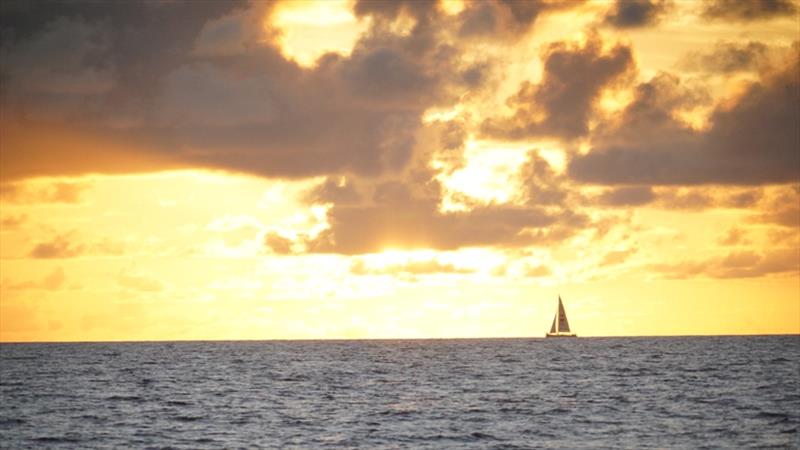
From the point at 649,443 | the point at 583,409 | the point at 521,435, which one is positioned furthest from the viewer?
the point at 583,409

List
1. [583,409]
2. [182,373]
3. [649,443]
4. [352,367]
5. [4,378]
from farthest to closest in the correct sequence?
[352,367]
[182,373]
[4,378]
[583,409]
[649,443]

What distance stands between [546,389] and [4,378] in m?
82.8

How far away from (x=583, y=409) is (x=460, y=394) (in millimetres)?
20316

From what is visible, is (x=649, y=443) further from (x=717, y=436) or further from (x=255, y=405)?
(x=255, y=405)

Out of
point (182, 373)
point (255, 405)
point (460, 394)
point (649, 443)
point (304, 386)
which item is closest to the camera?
point (649, 443)

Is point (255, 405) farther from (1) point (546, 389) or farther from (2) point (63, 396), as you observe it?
(1) point (546, 389)

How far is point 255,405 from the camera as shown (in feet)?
330

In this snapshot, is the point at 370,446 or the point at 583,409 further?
the point at 583,409

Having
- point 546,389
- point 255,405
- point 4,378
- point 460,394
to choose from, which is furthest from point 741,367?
point 4,378

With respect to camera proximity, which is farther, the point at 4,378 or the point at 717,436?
the point at 4,378

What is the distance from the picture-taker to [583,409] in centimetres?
9244

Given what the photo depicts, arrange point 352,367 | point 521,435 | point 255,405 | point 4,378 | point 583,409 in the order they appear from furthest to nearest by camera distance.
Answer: point 352,367, point 4,378, point 255,405, point 583,409, point 521,435

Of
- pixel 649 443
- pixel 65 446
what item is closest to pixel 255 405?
pixel 65 446

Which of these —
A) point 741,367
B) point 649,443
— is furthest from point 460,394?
point 741,367
